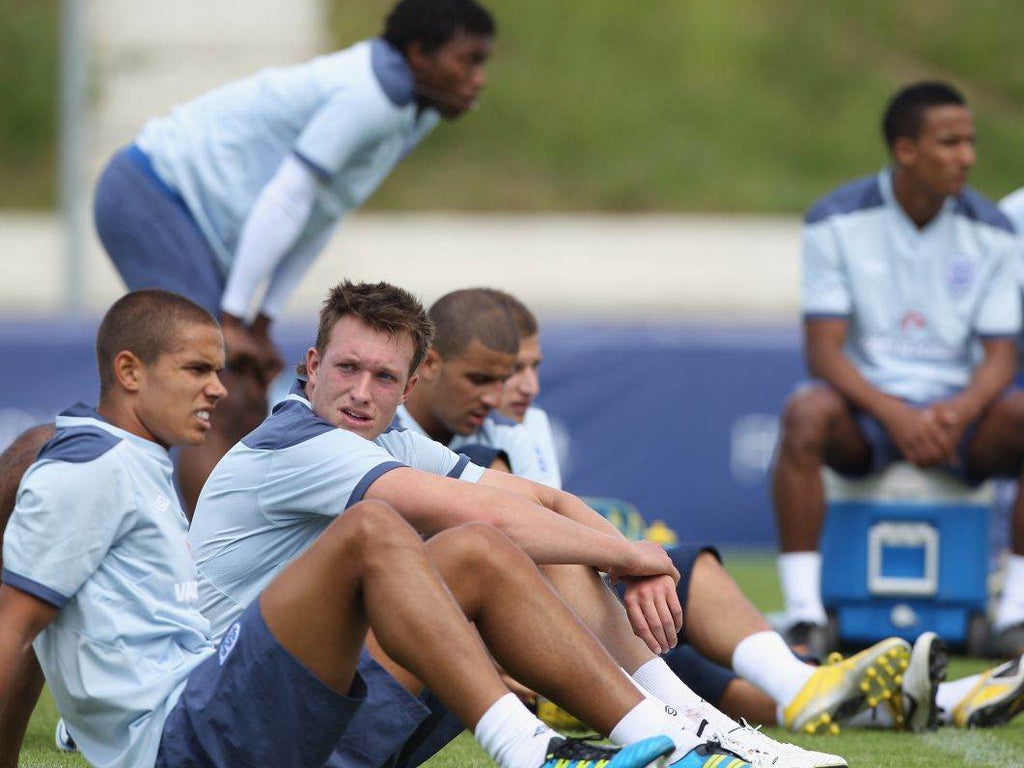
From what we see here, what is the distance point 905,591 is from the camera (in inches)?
231

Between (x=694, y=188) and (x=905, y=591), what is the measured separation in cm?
1223


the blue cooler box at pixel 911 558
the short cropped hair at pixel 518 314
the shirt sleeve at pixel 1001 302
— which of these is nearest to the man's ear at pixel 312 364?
the short cropped hair at pixel 518 314

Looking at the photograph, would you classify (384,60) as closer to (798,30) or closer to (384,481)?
(384,481)

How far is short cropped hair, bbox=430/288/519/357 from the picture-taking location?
15.3ft

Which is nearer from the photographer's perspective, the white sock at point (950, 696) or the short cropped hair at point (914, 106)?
the white sock at point (950, 696)

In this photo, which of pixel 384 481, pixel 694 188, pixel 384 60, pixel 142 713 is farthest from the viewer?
pixel 694 188

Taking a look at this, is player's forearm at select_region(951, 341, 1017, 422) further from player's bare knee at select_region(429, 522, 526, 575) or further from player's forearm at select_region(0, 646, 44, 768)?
player's forearm at select_region(0, 646, 44, 768)

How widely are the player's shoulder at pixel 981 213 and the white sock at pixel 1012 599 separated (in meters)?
1.20

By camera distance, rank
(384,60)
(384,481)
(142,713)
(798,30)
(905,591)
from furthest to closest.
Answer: (798,30) → (905,591) → (384,60) → (384,481) → (142,713)

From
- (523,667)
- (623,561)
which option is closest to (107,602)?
(523,667)

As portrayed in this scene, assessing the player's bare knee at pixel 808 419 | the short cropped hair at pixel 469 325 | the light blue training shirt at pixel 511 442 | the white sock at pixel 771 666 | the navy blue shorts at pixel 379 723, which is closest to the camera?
the navy blue shorts at pixel 379 723

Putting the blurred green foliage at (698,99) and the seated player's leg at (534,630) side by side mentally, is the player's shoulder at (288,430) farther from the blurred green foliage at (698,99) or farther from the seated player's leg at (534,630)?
the blurred green foliage at (698,99)

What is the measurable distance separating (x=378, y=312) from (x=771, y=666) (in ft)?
4.59

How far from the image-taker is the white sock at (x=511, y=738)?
9.07 feet
